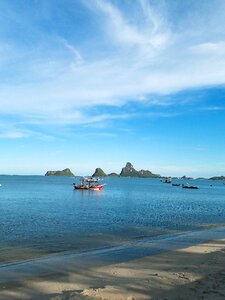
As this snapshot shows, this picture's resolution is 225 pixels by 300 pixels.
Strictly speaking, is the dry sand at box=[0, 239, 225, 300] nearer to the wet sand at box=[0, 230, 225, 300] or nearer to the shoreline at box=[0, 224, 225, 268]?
the wet sand at box=[0, 230, 225, 300]

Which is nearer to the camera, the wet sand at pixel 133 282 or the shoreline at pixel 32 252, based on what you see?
the wet sand at pixel 133 282

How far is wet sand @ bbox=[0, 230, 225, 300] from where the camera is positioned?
11.9 metres

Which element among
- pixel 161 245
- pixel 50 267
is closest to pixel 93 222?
→ pixel 161 245

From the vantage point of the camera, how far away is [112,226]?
118ft

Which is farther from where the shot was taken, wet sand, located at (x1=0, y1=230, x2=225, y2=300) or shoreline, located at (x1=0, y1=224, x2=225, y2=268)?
shoreline, located at (x1=0, y1=224, x2=225, y2=268)

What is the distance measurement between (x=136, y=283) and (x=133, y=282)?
21 centimetres

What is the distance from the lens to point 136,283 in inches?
533

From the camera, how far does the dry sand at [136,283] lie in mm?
11883

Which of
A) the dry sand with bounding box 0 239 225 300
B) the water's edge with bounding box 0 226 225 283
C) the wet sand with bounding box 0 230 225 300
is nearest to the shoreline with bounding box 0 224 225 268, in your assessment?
the water's edge with bounding box 0 226 225 283

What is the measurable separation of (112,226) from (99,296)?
24.5 meters

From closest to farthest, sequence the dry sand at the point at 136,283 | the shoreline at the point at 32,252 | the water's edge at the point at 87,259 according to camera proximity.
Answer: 1. the dry sand at the point at 136,283
2. the water's edge at the point at 87,259
3. the shoreline at the point at 32,252

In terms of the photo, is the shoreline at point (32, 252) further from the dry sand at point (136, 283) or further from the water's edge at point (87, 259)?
the dry sand at point (136, 283)

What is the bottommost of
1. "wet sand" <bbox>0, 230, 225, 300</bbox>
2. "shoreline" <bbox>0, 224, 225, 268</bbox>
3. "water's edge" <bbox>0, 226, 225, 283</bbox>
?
"shoreline" <bbox>0, 224, 225, 268</bbox>

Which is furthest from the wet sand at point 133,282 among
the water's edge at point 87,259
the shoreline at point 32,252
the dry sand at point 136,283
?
the shoreline at point 32,252
